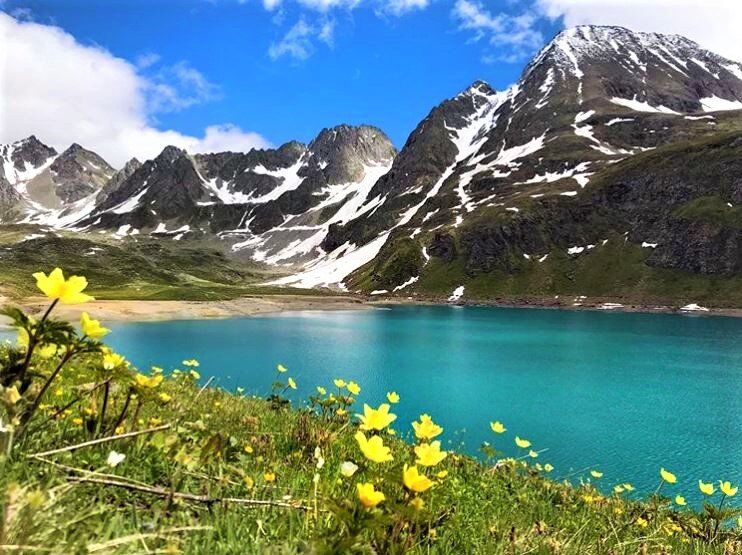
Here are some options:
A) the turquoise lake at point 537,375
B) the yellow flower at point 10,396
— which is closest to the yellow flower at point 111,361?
the yellow flower at point 10,396

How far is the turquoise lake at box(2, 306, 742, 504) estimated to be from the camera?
29.4m

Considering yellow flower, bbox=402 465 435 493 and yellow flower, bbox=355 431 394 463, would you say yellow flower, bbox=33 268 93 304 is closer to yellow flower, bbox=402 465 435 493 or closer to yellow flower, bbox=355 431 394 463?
yellow flower, bbox=355 431 394 463

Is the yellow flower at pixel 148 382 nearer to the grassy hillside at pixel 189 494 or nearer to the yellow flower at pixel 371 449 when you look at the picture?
the grassy hillside at pixel 189 494

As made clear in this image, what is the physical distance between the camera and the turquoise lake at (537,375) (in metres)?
29.4

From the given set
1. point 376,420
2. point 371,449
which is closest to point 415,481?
point 371,449

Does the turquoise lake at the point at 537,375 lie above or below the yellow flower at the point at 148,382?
below

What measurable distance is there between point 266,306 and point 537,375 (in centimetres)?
9396

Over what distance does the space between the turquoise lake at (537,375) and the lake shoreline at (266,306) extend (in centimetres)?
1073

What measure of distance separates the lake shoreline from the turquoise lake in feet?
35.2

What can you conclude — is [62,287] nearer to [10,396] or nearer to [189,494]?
[10,396]

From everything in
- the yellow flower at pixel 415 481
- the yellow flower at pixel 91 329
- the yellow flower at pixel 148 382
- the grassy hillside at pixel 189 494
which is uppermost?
the yellow flower at pixel 91 329

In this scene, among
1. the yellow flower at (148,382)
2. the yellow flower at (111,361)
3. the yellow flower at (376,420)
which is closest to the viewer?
the yellow flower at (376,420)

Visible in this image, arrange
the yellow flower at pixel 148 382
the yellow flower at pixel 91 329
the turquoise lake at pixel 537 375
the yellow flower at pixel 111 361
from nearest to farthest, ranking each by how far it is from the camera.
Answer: the yellow flower at pixel 91 329, the yellow flower at pixel 111 361, the yellow flower at pixel 148 382, the turquoise lake at pixel 537 375

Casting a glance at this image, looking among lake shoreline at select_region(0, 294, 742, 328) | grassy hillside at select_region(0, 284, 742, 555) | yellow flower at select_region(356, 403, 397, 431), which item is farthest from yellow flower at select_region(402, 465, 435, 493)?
lake shoreline at select_region(0, 294, 742, 328)
